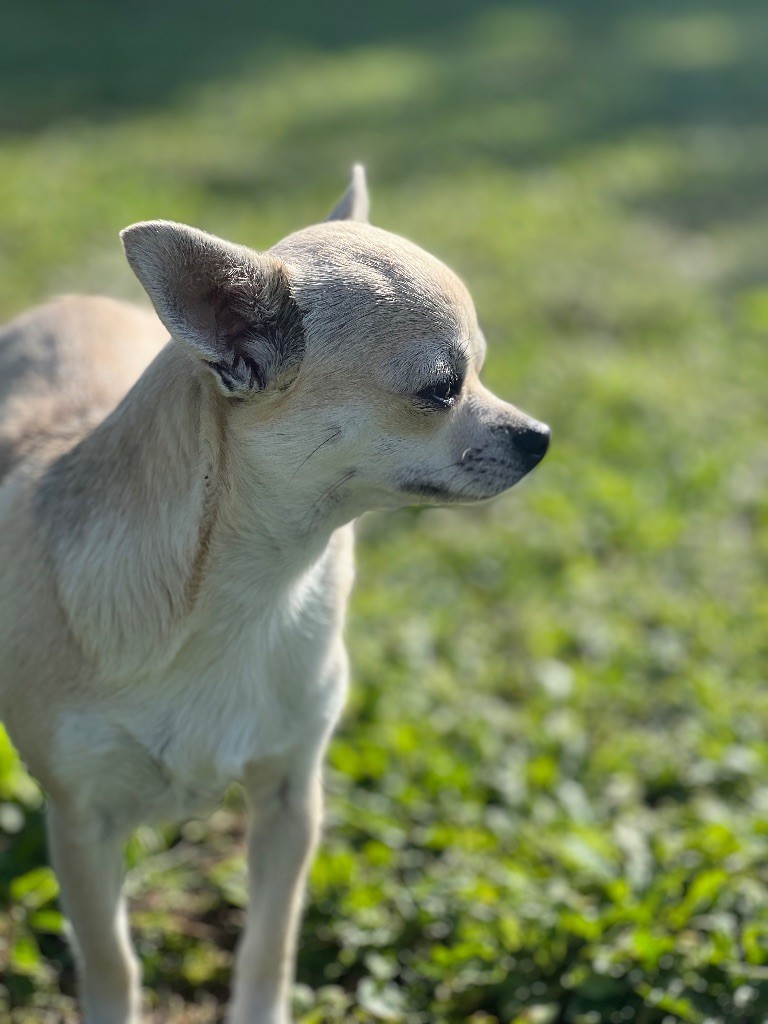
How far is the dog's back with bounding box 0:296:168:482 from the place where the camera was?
10.1 feet

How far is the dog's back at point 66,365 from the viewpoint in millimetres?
3090

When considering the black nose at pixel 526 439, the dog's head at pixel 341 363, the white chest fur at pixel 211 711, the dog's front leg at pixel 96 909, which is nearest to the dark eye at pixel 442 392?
the dog's head at pixel 341 363

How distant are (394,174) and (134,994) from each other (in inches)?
329

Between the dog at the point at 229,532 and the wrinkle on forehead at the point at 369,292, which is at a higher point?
the wrinkle on forehead at the point at 369,292

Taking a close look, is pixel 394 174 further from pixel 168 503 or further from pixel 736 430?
pixel 168 503

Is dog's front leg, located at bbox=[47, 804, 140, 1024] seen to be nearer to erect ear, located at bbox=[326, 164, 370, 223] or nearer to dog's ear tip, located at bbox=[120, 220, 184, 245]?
dog's ear tip, located at bbox=[120, 220, 184, 245]

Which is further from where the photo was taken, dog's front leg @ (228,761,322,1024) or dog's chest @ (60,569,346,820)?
dog's front leg @ (228,761,322,1024)

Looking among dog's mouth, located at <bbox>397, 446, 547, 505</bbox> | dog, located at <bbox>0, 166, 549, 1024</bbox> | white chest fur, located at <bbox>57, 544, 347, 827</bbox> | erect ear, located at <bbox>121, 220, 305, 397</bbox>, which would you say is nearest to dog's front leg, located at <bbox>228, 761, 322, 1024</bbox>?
dog, located at <bbox>0, 166, 549, 1024</bbox>

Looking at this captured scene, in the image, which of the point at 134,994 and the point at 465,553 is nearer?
the point at 134,994

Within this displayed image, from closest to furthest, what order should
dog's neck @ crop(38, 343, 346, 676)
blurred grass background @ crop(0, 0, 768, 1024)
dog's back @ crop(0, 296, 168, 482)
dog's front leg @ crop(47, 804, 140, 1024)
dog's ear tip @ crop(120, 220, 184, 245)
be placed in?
1. dog's ear tip @ crop(120, 220, 184, 245)
2. dog's neck @ crop(38, 343, 346, 676)
3. dog's front leg @ crop(47, 804, 140, 1024)
4. dog's back @ crop(0, 296, 168, 482)
5. blurred grass background @ crop(0, 0, 768, 1024)

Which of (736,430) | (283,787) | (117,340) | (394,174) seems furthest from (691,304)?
(283,787)

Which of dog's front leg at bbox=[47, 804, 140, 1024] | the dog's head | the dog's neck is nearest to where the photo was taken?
the dog's head

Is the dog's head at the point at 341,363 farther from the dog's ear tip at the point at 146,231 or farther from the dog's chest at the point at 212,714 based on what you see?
the dog's chest at the point at 212,714

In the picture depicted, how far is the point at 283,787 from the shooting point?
294 centimetres
